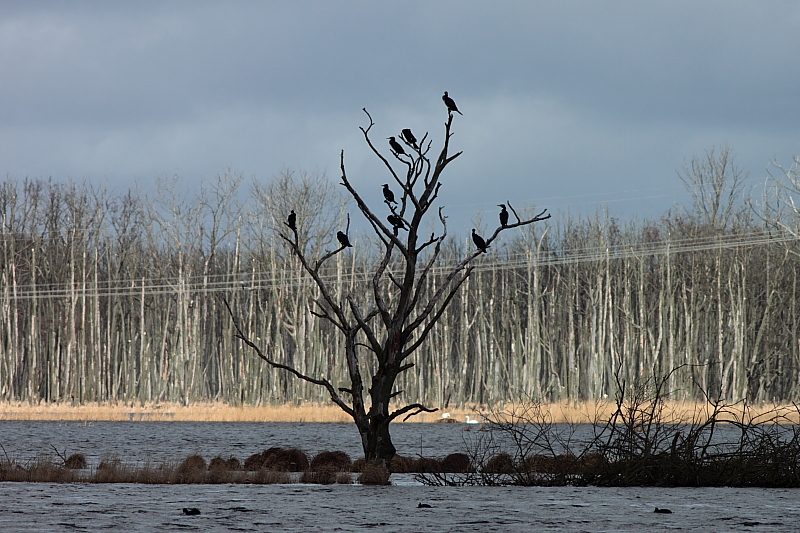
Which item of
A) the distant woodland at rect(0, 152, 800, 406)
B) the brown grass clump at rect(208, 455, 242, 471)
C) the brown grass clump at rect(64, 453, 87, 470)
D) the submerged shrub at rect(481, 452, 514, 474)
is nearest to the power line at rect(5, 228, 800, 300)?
the distant woodland at rect(0, 152, 800, 406)

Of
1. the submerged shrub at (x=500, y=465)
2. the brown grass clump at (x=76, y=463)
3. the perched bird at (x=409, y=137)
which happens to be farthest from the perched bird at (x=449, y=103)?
the brown grass clump at (x=76, y=463)

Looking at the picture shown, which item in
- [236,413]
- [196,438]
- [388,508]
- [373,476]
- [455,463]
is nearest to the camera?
[388,508]

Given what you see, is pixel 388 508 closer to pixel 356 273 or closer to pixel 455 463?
pixel 455 463

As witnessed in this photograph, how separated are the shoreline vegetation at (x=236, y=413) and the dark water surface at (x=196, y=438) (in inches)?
13.8

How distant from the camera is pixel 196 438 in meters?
26.5

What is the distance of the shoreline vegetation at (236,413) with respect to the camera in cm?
3347

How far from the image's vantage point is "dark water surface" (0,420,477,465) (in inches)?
799

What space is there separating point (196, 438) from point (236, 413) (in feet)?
28.0

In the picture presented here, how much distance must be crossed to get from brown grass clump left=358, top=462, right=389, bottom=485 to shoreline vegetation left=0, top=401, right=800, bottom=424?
21.5m

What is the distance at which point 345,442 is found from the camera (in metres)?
24.0

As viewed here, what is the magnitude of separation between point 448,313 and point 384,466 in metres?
34.9

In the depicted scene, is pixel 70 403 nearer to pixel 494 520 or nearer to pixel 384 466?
pixel 384 466

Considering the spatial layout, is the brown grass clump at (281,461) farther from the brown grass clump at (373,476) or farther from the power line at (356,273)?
the power line at (356,273)

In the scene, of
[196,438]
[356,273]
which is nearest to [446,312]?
[356,273]
